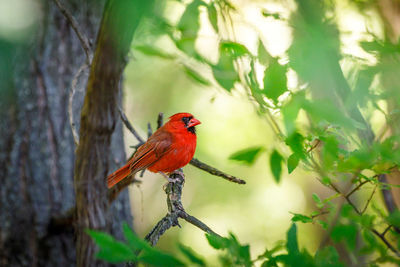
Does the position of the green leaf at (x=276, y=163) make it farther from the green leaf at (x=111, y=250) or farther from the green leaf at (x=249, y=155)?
the green leaf at (x=111, y=250)

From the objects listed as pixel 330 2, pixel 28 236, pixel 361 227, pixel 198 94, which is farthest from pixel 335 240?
pixel 198 94

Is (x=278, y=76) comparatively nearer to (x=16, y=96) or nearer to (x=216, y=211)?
(x=16, y=96)

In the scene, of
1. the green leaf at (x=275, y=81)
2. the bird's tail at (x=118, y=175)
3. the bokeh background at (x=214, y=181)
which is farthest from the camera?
the bokeh background at (x=214, y=181)

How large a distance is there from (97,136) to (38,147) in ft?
4.13

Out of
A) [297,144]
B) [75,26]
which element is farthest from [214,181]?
[297,144]

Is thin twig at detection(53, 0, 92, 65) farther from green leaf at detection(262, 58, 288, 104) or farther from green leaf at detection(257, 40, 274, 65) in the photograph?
green leaf at detection(262, 58, 288, 104)

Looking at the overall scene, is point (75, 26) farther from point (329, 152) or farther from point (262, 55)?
point (329, 152)

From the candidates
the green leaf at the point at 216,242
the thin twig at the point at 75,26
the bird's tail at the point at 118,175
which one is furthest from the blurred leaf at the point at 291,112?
the bird's tail at the point at 118,175

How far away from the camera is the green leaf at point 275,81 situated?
1.06 meters

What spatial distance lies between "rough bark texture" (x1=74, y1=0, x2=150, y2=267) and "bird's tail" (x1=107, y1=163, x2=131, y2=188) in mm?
1295

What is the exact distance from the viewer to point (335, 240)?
1164mm

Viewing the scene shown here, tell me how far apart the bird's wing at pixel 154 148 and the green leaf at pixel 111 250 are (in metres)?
2.49

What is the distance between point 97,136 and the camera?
173 cm

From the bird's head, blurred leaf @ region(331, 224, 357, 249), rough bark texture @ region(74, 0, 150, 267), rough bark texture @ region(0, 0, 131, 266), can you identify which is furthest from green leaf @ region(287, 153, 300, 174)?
the bird's head
